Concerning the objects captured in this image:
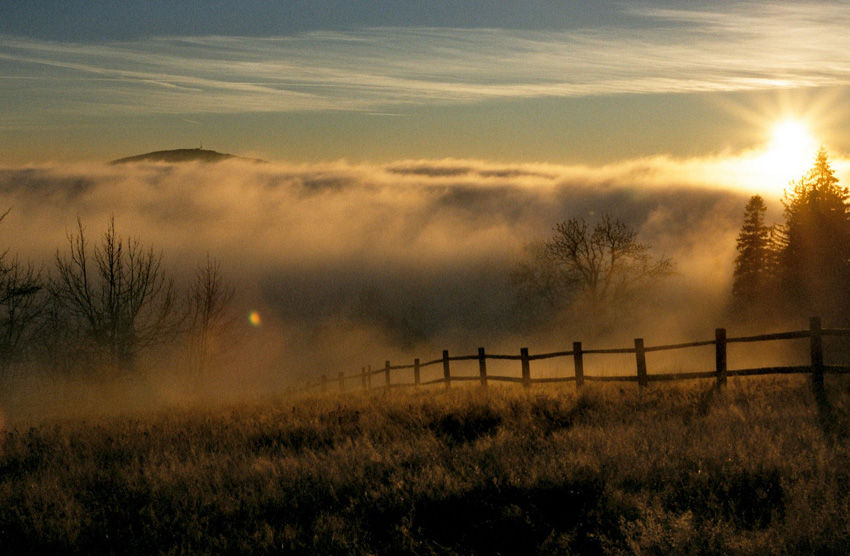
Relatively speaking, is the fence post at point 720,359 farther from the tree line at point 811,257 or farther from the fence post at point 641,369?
the tree line at point 811,257

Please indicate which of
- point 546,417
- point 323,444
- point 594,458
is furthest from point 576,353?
point 594,458

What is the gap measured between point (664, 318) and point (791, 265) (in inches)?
887

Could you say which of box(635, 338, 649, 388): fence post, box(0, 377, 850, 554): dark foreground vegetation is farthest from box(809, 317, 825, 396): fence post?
box(635, 338, 649, 388): fence post

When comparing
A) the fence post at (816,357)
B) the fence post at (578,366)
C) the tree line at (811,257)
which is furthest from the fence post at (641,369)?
the tree line at (811,257)

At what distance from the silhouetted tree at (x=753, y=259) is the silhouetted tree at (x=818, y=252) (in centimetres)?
329

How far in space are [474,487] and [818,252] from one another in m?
43.9

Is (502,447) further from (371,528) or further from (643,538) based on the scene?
(643,538)

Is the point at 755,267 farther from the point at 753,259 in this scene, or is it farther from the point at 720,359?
the point at 720,359

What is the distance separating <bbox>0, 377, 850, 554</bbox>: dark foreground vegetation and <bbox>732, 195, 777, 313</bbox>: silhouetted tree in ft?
134

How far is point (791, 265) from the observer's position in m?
46.6

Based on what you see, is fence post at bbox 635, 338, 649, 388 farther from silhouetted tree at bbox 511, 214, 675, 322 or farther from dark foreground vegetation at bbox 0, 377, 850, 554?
silhouetted tree at bbox 511, 214, 675, 322

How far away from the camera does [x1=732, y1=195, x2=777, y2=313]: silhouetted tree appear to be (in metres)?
50.8

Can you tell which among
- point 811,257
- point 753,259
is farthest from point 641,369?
point 753,259

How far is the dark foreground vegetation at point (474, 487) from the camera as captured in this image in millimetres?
6828
